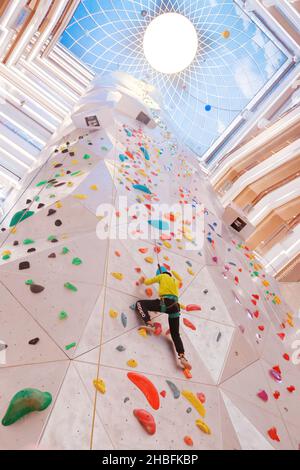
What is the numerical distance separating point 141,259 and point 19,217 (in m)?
1.96

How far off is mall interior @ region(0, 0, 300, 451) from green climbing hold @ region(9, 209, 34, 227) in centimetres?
3

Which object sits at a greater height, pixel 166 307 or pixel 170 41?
pixel 170 41

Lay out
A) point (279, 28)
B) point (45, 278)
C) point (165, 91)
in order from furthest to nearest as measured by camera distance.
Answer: point (165, 91), point (279, 28), point (45, 278)

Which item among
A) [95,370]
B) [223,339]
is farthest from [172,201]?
[95,370]

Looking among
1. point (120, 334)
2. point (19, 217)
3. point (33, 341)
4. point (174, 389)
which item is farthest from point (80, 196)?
point (174, 389)

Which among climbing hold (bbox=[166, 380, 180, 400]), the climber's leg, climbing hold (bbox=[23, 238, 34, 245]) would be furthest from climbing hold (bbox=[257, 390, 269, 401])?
climbing hold (bbox=[23, 238, 34, 245])

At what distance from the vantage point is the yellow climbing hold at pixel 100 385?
9.62 feet

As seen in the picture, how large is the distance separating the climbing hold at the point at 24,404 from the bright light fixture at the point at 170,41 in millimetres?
14113

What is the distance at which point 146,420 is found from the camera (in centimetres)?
290

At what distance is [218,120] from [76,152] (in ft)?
43.6

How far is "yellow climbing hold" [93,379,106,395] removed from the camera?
2.93 metres

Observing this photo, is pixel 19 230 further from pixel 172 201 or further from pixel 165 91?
pixel 165 91

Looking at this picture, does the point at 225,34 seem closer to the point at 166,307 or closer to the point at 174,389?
the point at 166,307

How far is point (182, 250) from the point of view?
6016 millimetres
